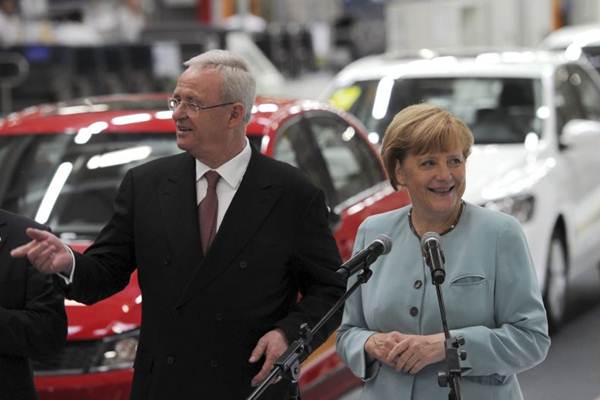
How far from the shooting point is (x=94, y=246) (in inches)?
177

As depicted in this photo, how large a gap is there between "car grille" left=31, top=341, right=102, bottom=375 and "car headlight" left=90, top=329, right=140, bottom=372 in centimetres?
2

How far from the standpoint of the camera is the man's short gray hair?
4.38 meters

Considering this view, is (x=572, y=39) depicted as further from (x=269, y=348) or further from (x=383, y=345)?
(x=383, y=345)

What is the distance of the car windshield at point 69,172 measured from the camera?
711 cm

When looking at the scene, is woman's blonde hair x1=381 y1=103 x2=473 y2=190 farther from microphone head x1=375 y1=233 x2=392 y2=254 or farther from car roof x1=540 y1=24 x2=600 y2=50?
car roof x1=540 y1=24 x2=600 y2=50

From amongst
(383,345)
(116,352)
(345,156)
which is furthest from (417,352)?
(345,156)

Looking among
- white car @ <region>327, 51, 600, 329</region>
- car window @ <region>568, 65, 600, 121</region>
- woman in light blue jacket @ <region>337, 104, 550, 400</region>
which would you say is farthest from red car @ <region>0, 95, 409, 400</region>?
car window @ <region>568, 65, 600, 121</region>

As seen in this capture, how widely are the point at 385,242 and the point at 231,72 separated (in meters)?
0.76

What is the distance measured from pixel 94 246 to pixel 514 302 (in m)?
1.30

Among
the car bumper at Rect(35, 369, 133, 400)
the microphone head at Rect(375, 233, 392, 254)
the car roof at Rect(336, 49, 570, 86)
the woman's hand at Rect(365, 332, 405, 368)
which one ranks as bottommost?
the car bumper at Rect(35, 369, 133, 400)

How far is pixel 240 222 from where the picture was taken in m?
4.37

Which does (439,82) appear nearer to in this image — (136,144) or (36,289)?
(136,144)

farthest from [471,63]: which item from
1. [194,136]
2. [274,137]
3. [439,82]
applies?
[194,136]

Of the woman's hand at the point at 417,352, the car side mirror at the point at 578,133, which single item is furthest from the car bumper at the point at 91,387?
the car side mirror at the point at 578,133
